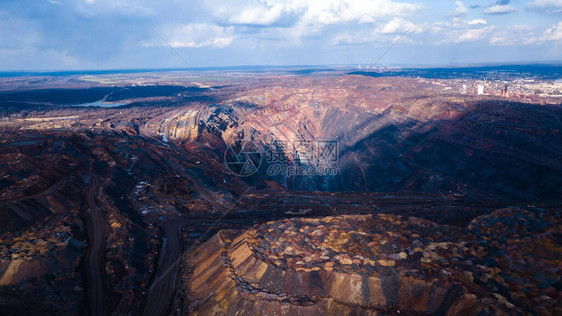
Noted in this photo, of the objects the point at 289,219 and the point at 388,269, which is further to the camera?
the point at 289,219

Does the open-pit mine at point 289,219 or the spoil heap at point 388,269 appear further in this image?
the open-pit mine at point 289,219

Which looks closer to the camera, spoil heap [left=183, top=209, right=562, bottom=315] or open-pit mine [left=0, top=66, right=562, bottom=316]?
spoil heap [left=183, top=209, right=562, bottom=315]

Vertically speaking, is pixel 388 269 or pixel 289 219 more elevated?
pixel 388 269

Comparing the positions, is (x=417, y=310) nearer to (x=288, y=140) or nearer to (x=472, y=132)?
(x=472, y=132)

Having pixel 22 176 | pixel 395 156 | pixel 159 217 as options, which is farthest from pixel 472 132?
pixel 22 176
